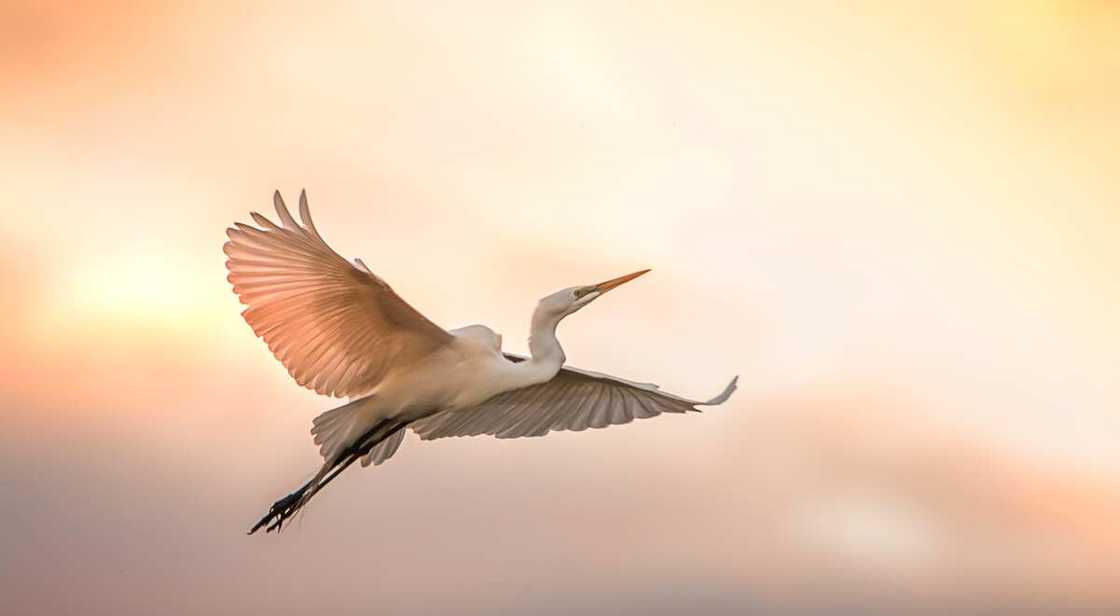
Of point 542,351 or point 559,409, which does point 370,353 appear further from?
point 559,409

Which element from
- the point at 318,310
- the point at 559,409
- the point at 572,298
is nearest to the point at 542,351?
the point at 572,298

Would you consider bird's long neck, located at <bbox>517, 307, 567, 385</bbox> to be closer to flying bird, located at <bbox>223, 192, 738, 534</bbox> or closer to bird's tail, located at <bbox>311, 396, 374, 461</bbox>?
flying bird, located at <bbox>223, 192, 738, 534</bbox>

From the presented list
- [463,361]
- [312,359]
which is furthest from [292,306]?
[463,361]

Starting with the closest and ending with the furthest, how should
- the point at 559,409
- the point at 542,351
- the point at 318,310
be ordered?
the point at 318,310, the point at 542,351, the point at 559,409

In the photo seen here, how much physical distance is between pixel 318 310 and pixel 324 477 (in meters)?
2.11

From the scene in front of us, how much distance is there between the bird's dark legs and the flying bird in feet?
0.04

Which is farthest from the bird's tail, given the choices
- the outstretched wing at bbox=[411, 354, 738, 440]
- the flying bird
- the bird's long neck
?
the bird's long neck

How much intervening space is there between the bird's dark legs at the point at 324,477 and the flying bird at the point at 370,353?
0.4 inches

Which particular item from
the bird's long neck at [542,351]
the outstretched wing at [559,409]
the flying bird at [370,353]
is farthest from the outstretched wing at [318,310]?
the outstretched wing at [559,409]

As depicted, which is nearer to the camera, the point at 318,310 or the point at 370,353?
the point at 318,310

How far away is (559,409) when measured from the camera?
18.5 meters

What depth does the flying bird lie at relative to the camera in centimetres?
1513

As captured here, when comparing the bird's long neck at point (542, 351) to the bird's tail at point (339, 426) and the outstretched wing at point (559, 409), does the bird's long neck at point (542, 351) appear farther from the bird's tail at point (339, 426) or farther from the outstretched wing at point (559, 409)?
the bird's tail at point (339, 426)

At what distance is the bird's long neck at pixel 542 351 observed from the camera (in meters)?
16.5
